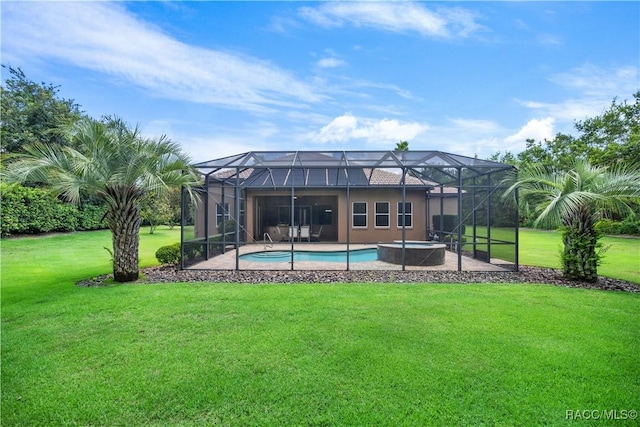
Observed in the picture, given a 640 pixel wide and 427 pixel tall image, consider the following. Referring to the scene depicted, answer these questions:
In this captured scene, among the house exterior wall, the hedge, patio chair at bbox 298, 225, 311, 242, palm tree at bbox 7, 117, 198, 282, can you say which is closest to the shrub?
palm tree at bbox 7, 117, 198, 282

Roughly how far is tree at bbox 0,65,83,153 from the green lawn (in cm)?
1975

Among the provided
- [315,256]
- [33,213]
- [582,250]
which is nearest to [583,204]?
[582,250]

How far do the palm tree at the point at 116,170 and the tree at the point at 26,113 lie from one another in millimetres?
16460

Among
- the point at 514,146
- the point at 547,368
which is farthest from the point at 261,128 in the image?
the point at 514,146

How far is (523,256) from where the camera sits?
457 inches

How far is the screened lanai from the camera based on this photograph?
29.4 ft

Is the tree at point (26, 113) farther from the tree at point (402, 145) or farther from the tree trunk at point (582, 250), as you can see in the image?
the tree trunk at point (582, 250)

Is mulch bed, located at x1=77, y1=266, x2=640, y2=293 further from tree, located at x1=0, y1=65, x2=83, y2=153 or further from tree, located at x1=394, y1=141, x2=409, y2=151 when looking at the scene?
tree, located at x1=394, y1=141, x2=409, y2=151

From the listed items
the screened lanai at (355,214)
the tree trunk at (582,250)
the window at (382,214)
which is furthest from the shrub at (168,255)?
the tree trunk at (582,250)

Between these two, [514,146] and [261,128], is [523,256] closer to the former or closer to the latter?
[261,128]

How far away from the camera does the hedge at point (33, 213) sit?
14.9 meters

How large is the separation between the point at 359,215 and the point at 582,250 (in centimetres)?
940

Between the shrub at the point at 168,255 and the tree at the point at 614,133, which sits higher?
the tree at the point at 614,133

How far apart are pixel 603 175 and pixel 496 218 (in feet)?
8.43
